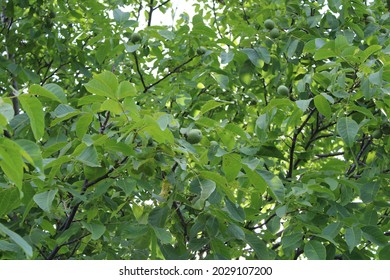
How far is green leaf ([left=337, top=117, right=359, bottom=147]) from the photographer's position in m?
2.50

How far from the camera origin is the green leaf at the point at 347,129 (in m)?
2.50

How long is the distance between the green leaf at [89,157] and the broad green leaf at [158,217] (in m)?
0.37

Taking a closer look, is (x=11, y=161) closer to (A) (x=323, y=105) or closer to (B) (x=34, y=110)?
(B) (x=34, y=110)

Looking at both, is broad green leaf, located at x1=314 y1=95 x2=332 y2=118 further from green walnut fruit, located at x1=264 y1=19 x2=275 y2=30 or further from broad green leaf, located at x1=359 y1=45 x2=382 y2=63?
green walnut fruit, located at x1=264 y1=19 x2=275 y2=30

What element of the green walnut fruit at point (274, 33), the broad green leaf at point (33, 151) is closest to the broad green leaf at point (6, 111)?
the broad green leaf at point (33, 151)

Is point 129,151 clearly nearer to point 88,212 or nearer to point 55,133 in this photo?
point 88,212

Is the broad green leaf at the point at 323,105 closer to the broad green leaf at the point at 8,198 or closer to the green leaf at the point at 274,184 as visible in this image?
the green leaf at the point at 274,184

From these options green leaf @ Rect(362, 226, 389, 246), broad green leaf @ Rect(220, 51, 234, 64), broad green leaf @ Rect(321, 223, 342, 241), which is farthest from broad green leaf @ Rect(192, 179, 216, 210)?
broad green leaf @ Rect(220, 51, 234, 64)

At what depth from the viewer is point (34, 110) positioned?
5.81 ft

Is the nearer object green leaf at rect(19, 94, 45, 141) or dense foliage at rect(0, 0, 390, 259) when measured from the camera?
green leaf at rect(19, 94, 45, 141)

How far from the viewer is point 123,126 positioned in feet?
7.14

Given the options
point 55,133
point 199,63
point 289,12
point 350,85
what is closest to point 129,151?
point 55,133

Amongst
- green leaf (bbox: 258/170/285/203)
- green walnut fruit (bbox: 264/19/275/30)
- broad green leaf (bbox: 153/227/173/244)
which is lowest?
broad green leaf (bbox: 153/227/173/244)

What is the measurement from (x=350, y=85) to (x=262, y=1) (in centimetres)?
198
